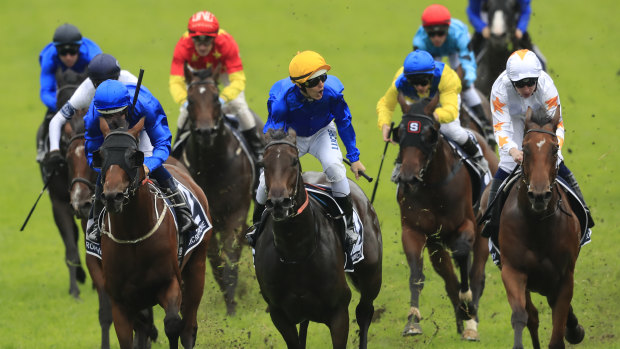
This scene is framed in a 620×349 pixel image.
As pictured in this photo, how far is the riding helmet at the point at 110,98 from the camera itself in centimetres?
687

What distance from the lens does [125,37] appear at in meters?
A: 27.1

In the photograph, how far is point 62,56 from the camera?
10445 mm

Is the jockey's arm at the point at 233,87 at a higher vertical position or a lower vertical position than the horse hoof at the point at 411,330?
higher

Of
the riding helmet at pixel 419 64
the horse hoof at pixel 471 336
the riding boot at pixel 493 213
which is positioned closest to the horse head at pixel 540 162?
the riding boot at pixel 493 213

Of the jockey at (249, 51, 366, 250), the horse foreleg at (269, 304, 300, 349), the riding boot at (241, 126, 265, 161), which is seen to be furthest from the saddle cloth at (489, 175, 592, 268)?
the riding boot at (241, 126, 265, 161)

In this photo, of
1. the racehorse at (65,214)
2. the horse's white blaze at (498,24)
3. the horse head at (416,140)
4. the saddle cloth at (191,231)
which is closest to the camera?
the saddle cloth at (191,231)

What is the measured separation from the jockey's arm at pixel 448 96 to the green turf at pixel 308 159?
149cm

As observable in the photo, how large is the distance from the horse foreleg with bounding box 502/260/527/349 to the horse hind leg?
3.13 ft

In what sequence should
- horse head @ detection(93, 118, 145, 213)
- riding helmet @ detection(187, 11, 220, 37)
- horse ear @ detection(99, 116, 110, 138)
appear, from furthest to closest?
riding helmet @ detection(187, 11, 220, 37)
horse ear @ detection(99, 116, 110, 138)
horse head @ detection(93, 118, 145, 213)

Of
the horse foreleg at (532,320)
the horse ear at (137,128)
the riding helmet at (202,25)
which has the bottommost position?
the horse foreleg at (532,320)

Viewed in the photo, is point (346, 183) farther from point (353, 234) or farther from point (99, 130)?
point (99, 130)

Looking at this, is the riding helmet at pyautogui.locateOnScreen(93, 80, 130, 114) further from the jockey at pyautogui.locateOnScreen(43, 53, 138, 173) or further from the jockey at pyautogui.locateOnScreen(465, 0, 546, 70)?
the jockey at pyautogui.locateOnScreen(465, 0, 546, 70)

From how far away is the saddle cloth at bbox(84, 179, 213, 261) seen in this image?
764 centimetres

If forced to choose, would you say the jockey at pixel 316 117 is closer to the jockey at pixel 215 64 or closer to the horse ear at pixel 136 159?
the horse ear at pixel 136 159
